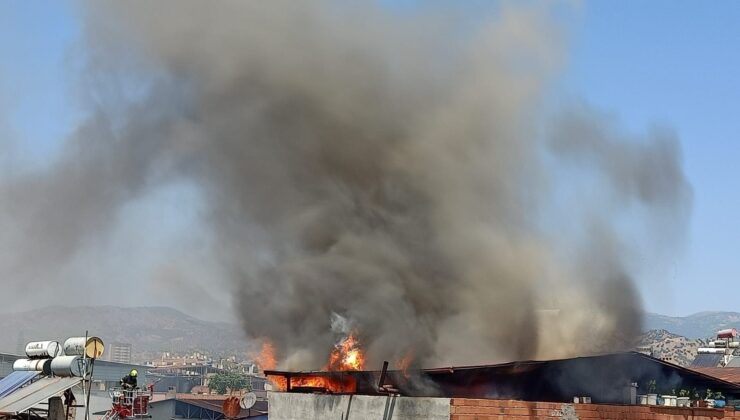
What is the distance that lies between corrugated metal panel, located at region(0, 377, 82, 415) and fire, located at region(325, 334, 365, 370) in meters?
8.91

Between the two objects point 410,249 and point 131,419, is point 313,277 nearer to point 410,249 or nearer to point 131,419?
point 410,249

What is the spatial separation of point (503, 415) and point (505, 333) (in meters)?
12.4

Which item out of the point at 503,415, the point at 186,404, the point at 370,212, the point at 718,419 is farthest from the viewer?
the point at 186,404

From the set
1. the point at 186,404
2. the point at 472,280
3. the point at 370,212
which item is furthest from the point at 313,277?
the point at 186,404

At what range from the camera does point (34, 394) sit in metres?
16.8

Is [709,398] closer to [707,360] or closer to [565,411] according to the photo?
[565,411]

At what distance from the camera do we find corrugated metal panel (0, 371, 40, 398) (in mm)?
18312

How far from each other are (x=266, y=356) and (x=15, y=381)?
8.43 metres

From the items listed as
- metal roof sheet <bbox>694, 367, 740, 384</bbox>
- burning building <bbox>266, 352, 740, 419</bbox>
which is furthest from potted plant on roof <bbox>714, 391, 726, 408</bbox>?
metal roof sheet <bbox>694, 367, 740, 384</bbox>

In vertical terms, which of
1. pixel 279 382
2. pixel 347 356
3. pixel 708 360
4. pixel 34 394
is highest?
pixel 708 360

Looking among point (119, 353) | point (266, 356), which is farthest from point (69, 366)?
point (119, 353)

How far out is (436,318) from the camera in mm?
27734

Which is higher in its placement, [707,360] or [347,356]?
[707,360]

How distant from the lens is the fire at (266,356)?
25469 millimetres
